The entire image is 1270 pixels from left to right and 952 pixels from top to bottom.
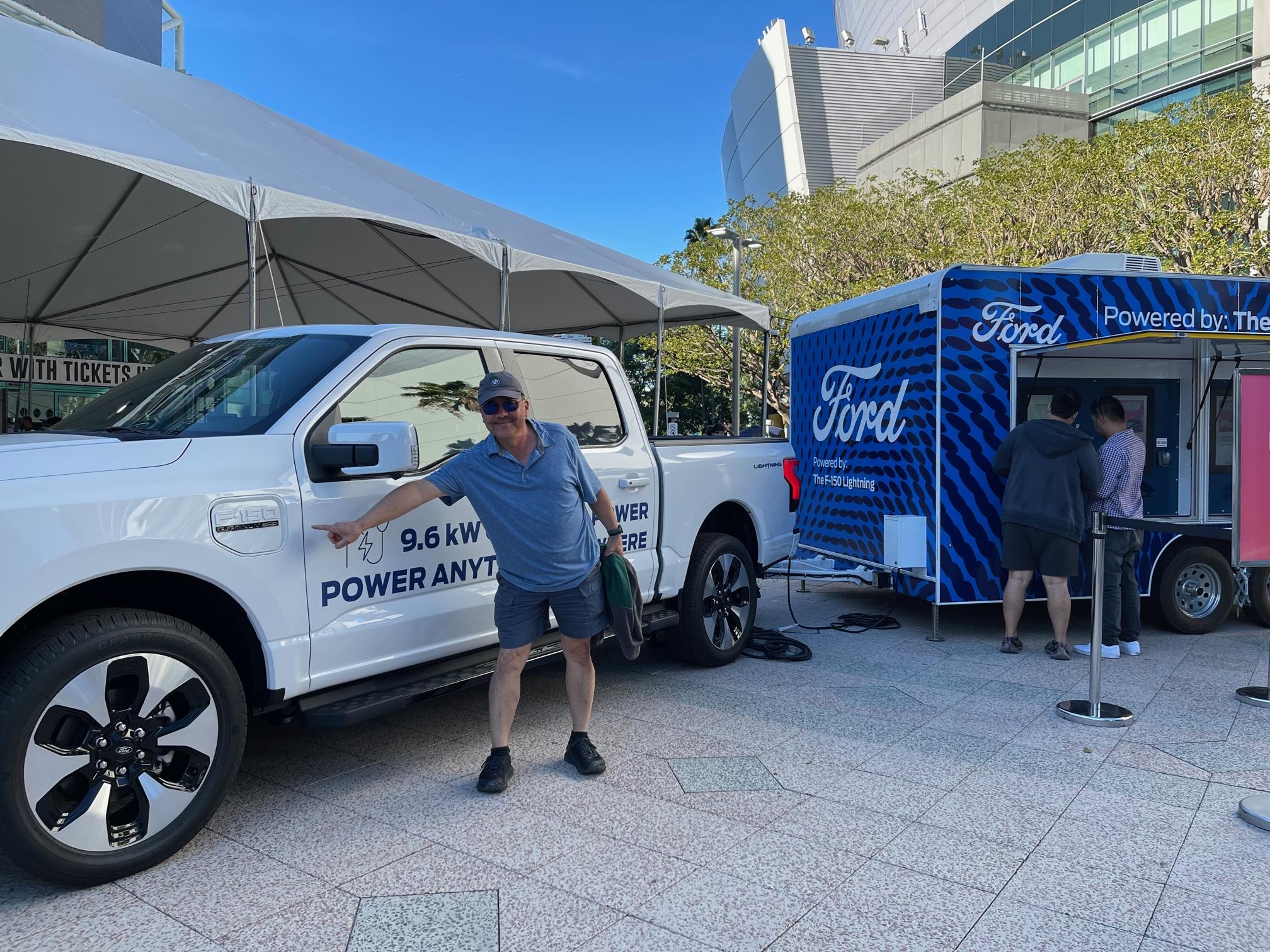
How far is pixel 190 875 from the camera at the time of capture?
10.1ft

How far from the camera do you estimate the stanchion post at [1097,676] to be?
4.94 metres

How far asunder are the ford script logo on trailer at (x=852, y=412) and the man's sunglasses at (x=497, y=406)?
453cm

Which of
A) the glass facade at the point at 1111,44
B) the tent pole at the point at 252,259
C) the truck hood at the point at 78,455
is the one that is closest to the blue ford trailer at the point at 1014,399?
the tent pole at the point at 252,259

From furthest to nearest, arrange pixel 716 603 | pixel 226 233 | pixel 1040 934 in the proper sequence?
pixel 226 233, pixel 716 603, pixel 1040 934

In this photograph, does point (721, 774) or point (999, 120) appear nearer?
point (721, 774)

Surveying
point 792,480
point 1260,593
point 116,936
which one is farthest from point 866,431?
point 116,936

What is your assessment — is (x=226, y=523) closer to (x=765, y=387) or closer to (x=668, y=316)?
(x=765, y=387)

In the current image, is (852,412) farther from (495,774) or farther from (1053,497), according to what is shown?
(495,774)

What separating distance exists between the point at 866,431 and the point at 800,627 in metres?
1.84

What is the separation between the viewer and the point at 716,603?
590 cm

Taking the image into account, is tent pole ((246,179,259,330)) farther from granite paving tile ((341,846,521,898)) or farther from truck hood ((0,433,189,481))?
granite paving tile ((341,846,521,898))

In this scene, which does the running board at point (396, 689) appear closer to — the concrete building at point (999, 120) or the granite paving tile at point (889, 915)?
the granite paving tile at point (889, 915)

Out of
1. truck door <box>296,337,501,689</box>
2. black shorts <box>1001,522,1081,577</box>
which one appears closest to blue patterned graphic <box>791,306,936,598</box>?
black shorts <box>1001,522,1081,577</box>

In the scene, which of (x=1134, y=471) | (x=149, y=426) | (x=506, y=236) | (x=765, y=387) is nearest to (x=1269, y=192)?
(x=765, y=387)
